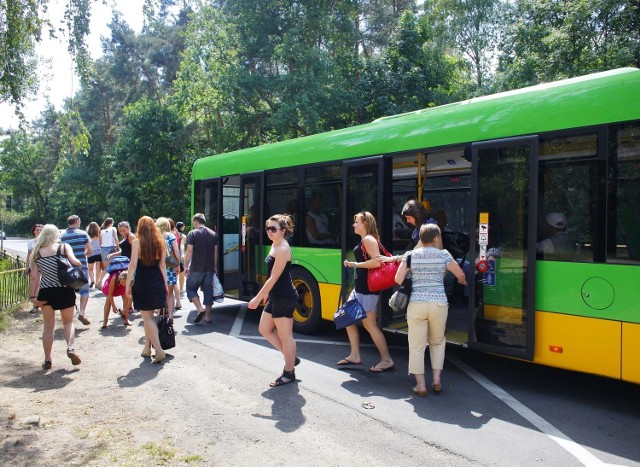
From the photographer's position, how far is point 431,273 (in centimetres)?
536

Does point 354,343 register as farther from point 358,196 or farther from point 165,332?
point 165,332

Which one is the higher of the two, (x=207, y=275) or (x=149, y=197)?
(x=149, y=197)

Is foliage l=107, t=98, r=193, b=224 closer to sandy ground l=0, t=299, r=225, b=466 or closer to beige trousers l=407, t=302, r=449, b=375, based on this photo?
sandy ground l=0, t=299, r=225, b=466

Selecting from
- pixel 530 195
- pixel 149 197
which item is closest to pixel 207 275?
pixel 530 195

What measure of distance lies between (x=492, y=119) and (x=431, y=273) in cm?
191

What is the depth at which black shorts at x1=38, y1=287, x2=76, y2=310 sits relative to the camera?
634cm

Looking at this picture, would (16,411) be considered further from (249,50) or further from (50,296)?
(249,50)

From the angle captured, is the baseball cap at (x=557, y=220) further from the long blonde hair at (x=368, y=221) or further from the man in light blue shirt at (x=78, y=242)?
the man in light blue shirt at (x=78, y=242)

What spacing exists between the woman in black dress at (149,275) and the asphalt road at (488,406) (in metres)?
1.14

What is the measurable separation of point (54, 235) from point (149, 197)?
2595 cm

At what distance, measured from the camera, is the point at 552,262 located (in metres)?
5.23

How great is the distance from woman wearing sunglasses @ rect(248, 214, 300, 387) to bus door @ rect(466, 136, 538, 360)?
2040 mm

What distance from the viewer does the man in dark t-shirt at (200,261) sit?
29.9 feet

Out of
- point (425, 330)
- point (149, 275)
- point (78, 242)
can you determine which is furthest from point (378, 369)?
point (78, 242)
